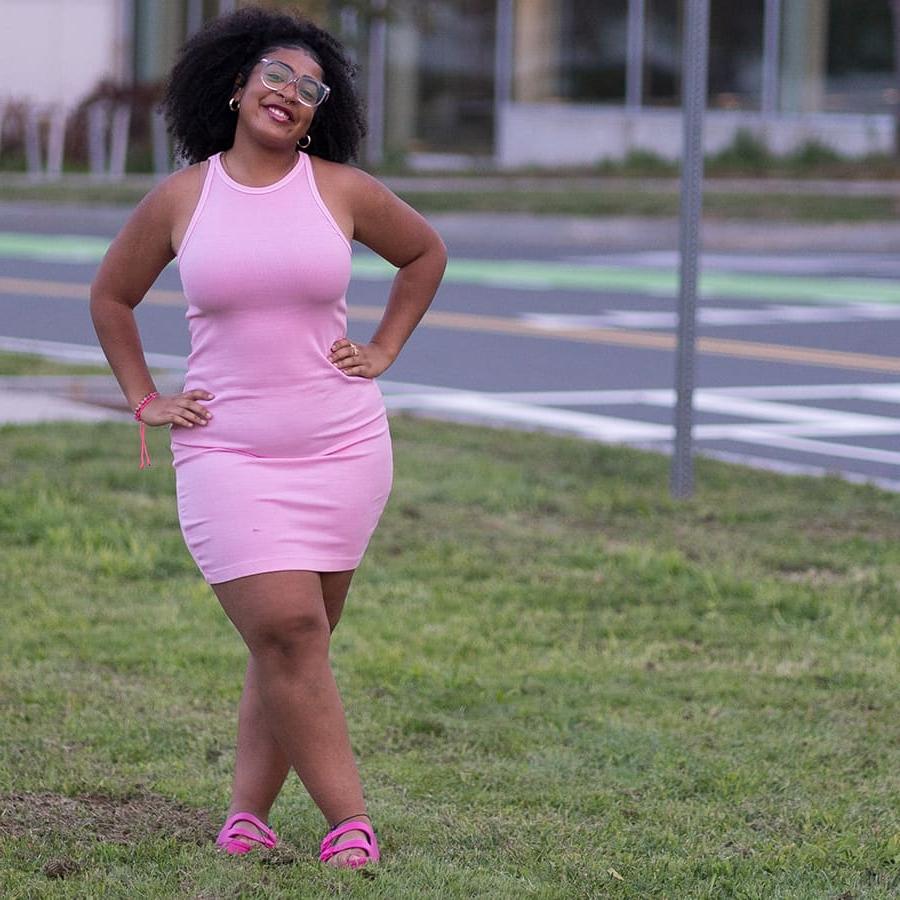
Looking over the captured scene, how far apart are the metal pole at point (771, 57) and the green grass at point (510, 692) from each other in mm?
25380

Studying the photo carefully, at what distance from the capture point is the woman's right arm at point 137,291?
3.88m

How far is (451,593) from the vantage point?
664 cm

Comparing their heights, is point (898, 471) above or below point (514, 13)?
below

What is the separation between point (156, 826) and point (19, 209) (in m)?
23.5

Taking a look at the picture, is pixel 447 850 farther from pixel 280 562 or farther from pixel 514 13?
pixel 514 13

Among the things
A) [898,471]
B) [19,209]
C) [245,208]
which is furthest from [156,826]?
[19,209]

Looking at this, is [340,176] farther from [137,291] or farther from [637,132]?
[637,132]

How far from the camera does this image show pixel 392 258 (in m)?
4.13

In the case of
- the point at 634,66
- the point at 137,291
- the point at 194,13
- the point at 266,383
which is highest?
the point at 194,13

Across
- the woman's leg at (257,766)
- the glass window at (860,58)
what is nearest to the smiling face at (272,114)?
the woman's leg at (257,766)

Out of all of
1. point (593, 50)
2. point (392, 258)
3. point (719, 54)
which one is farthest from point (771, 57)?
point (392, 258)

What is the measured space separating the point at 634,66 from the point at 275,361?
1203 inches

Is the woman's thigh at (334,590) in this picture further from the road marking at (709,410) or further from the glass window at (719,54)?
the glass window at (719,54)

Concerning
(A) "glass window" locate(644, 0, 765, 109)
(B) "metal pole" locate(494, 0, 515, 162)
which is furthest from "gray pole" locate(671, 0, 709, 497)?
(B) "metal pole" locate(494, 0, 515, 162)
